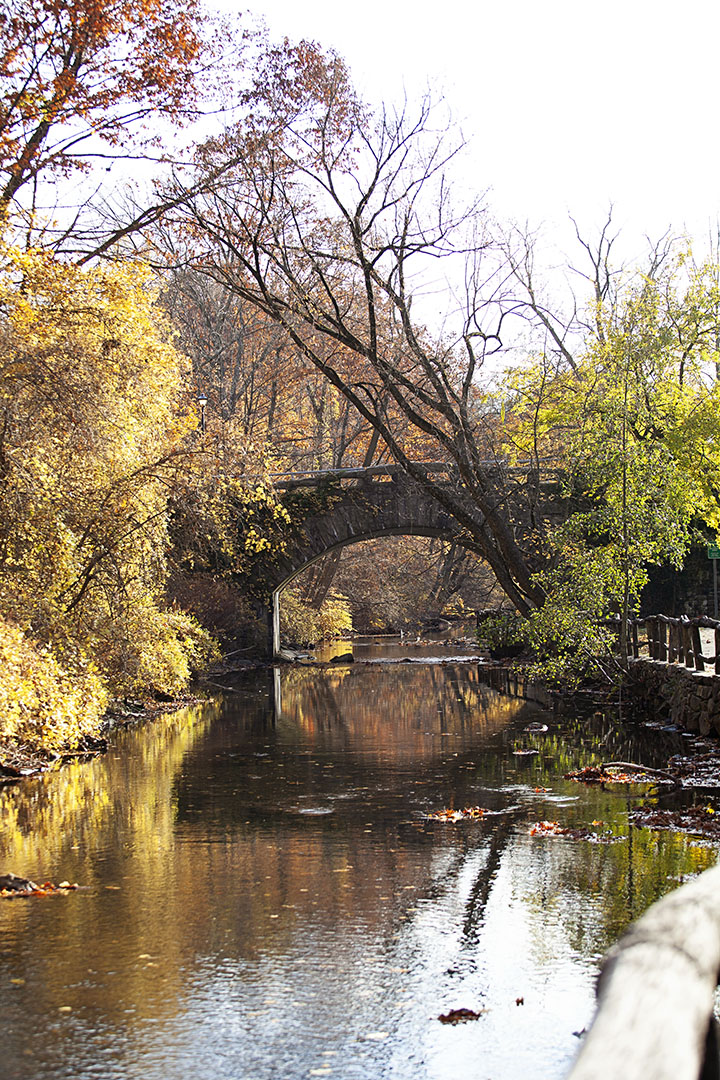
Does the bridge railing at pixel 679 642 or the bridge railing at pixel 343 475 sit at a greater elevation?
the bridge railing at pixel 343 475

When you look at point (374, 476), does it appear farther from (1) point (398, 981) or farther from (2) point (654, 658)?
(1) point (398, 981)

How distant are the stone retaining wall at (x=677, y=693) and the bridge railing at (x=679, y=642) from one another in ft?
0.48

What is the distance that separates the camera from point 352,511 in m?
27.0

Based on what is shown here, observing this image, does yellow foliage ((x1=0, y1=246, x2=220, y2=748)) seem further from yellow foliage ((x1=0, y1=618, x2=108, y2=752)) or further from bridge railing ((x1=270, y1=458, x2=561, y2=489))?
bridge railing ((x1=270, y1=458, x2=561, y2=489))

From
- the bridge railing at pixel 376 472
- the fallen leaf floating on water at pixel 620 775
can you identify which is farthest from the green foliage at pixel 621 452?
the fallen leaf floating on water at pixel 620 775

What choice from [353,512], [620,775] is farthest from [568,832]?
[353,512]

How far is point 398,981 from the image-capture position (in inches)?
210

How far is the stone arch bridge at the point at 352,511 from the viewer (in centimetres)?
2650

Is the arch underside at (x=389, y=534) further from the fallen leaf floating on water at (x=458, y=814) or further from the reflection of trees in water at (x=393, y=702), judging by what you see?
the fallen leaf floating on water at (x=458, y=814)

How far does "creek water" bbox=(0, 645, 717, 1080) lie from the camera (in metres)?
4.61

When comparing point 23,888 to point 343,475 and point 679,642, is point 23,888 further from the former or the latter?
point 343,475

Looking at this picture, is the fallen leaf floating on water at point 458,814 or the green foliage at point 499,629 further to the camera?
the green foliage at point 499,629

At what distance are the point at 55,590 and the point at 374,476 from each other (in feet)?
45.6

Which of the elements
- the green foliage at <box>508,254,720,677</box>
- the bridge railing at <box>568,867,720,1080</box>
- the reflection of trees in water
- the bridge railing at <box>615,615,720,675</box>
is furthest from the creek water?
the green foliage at <box>508,254,720,677</box>
